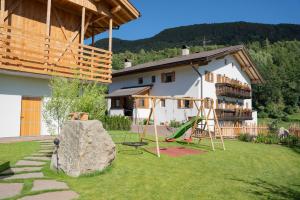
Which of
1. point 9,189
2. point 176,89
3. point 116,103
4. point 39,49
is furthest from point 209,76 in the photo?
point 9,189

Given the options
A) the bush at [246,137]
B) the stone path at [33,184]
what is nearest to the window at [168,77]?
the bush at [246,137]

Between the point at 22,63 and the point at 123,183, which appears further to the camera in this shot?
the point at 22,63

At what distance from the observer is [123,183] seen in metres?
6.23

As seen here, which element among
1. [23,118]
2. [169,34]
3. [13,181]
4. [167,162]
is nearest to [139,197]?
[13,181]

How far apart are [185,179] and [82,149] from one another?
2.69 metres

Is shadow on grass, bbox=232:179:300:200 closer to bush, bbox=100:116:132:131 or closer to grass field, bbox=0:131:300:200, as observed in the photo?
grass field, bbox=0:131:300:200

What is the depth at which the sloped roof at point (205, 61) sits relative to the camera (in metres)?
23.9

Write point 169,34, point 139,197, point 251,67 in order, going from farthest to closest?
point 169,34 → point 251,67 → point 139,197

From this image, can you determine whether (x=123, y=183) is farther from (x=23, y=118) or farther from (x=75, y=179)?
(x=23, y=118)

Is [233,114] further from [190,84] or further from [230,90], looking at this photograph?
[190,84]

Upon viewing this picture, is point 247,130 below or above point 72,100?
below

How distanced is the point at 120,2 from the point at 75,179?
43.1ft

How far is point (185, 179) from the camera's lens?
22.3 ft

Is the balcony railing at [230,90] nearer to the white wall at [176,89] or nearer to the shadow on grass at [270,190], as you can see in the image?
the white wall at [176,89]
